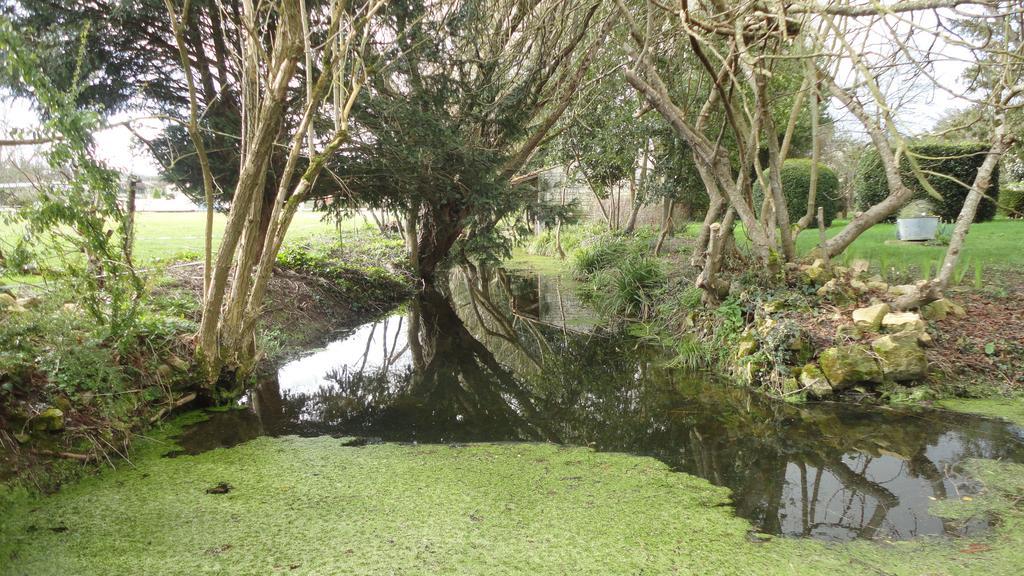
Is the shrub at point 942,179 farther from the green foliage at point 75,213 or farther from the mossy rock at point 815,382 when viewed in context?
the green foliage at point 75,213

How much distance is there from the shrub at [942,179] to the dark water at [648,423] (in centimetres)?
562

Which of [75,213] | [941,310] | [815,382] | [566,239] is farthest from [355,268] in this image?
[941,310]

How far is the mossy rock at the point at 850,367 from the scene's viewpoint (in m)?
3.91

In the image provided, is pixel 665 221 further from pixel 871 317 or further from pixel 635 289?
pixel 871 317

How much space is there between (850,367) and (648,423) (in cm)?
154

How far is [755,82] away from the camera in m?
4.50

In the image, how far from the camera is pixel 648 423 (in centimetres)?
378

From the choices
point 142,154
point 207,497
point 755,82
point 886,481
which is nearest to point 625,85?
point 755,82

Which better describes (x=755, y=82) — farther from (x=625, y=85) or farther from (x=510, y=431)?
(x=625, y=85)

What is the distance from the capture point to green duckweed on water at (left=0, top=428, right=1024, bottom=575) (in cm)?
205

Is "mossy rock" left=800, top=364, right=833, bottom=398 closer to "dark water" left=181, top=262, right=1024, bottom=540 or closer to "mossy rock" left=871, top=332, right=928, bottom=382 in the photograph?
"dark water" left=181, top=262, right=1024, bottom=540

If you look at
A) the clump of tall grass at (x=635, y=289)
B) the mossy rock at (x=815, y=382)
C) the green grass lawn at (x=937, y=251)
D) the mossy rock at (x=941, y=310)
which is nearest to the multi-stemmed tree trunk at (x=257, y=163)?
the mossy rock at (x=815, y=382)

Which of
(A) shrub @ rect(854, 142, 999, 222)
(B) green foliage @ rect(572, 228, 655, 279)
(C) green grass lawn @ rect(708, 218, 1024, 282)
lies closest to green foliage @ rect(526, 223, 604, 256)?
(B) green foliage @ rect(572, 228, 655, 279)

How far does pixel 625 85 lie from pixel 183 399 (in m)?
7.44
